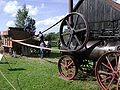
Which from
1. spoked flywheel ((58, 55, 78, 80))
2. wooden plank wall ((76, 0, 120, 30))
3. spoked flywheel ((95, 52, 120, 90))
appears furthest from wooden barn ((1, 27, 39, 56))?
spoked flywheel ((95, 52, 120, 90))

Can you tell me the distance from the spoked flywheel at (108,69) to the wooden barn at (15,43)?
12.4m

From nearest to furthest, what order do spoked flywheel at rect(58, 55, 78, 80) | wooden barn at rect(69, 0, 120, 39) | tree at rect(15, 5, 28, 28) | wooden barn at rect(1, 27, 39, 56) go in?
spoked flywheel at rect(58, 55, 78, 80) < wooden barn at rect(1, 27, 39, 56) < wooden barn at rect(69, 0, 120, 39) < tree at rect(15, 5, 28, 28)

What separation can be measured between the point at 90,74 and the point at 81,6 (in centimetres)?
1507

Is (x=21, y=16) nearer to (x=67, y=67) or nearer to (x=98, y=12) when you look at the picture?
(x=98, y=12)

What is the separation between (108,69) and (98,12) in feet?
51.9

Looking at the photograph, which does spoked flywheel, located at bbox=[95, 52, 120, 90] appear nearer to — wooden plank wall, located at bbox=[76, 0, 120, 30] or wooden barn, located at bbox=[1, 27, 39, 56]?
wooden barn, located at bbox=[1, 27, 39, 56]

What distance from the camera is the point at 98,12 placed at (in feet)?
79.8

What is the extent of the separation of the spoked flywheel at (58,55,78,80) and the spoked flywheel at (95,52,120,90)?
1.82 m

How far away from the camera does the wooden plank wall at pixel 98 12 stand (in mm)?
22828

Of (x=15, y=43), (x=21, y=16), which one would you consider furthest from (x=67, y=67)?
(x=21, y=16)

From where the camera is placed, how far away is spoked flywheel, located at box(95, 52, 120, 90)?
8.29 meters

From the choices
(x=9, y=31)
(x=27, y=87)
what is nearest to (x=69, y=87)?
(x=27, y=87)

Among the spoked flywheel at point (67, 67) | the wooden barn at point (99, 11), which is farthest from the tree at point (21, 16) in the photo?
the spoked flywheel at point (67, 67)

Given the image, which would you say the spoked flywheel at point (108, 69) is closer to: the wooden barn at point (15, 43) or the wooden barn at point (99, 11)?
the wooden barn at point (15, 43)
